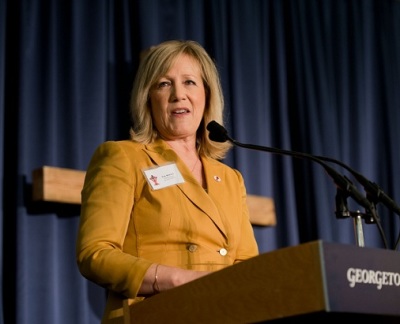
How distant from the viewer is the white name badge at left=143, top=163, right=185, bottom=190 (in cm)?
206

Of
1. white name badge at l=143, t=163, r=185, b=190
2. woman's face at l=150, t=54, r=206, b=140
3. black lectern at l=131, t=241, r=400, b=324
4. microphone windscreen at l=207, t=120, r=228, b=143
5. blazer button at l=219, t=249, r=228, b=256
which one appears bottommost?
black lectern at l=131, t=241, r=400, b=324

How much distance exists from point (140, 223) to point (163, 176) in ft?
0.54

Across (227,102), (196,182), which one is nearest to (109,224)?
(196,182)

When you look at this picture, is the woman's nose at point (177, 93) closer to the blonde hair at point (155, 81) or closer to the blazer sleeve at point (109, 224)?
the blonde hair at point (155, 81)

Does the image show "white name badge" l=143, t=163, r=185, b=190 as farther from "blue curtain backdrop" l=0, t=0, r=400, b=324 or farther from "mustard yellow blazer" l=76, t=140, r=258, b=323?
"blue curtain backdrop" l=0, t=0, r=400, b=324

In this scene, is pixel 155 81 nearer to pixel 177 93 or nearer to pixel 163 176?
pixel 177 93

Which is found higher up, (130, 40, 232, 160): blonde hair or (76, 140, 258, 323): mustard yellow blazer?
(130, 40, 232, 160): blonde hair

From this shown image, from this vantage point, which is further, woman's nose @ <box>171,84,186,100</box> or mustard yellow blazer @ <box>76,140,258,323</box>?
woman's nose @ <box>171,84,186,100</box>

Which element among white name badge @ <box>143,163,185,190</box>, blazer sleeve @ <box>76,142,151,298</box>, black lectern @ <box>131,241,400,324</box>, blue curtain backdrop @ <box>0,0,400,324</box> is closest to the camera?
black lectern @ <box>131,241,400,324</box>

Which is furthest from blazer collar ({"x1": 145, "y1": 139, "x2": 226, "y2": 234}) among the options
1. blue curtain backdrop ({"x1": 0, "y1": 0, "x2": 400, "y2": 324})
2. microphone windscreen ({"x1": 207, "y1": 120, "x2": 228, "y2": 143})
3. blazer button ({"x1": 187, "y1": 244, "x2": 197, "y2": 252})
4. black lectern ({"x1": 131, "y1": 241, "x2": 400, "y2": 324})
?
blue curtain backdrop ({"x1": 0, "y1": 0, "x2": 400, "y2": 324})

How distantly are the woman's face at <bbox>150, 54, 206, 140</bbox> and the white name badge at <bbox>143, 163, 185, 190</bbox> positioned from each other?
18 cm

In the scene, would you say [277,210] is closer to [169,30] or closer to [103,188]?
[169,30]

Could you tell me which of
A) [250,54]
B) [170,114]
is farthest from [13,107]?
[250,54]

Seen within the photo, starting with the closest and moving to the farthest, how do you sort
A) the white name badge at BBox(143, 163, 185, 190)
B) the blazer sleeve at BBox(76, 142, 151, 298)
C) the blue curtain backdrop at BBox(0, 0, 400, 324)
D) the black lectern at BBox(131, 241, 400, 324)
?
the black lectern at BBox(131, 241, 400, 324)
the blazer sleeve at BBox(76, 142, 151, 298)
the white name badge at BBox(143, 163, 185, 190)
the blue curtain backdrop at BBox(0, 0, 400, 324)
